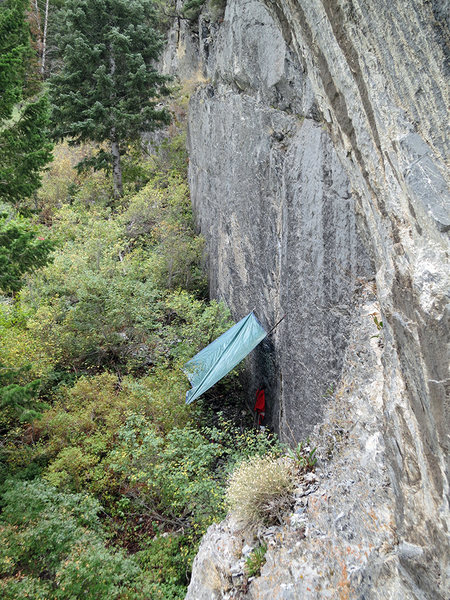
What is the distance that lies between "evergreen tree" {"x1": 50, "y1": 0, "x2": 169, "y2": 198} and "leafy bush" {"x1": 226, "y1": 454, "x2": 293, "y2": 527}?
14.4 metres

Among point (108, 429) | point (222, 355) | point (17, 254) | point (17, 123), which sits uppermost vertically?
point (17, 123)

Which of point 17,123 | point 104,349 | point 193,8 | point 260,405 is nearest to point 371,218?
point 260,405

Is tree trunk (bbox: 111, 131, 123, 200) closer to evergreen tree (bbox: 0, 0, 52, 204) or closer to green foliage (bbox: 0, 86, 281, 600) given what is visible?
green foliage (bbox: 0, 86, 281, 600)

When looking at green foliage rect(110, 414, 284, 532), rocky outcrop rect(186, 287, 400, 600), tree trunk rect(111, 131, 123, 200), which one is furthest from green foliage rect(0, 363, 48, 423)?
tree trunk rect(111, 131, 123, 200)

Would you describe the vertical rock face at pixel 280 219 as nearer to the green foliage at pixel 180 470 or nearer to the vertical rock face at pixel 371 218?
the vertical rock face at pixel 371 218

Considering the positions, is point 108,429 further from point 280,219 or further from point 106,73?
point 106,73

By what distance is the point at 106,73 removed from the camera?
1477cm

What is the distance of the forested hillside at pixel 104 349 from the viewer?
5.04m

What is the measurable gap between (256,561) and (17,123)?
22.2 feet

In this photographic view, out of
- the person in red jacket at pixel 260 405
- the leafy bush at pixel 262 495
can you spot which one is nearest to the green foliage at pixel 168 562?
the leafy bush at pixel 262 495

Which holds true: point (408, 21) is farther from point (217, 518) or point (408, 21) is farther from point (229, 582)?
point (217, 518)

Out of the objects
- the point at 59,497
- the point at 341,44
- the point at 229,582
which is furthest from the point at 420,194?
the point at 59,497

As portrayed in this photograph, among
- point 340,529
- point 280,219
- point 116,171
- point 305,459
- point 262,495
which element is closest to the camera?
point 340,529

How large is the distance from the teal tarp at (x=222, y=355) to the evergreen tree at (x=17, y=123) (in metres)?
4.29
